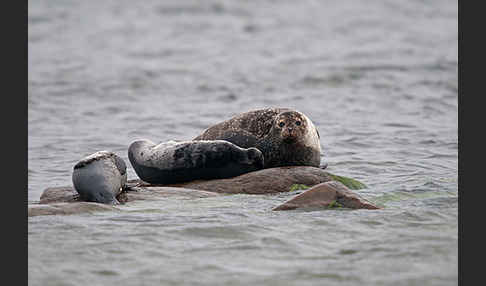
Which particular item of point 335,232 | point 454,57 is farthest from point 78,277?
point 454,57

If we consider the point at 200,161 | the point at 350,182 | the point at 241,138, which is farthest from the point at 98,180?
the point at 350,182

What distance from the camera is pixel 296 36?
2373cm

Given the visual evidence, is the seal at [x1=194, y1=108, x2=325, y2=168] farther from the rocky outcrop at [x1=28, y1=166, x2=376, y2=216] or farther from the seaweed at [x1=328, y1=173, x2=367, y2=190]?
the seaweed at [x1=328, y1=173, x2=367, y2=190]

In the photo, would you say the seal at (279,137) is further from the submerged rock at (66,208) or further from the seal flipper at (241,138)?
the submerged rock at (66,208)

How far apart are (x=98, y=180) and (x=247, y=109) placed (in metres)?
7.77

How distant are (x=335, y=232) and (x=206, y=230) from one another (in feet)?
3.24

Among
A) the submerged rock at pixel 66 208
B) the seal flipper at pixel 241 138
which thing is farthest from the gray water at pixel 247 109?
the seal flipper at pixel 241 138

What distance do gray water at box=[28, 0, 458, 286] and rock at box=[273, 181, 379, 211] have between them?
0.16 m

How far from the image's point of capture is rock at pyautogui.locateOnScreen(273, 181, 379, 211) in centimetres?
675

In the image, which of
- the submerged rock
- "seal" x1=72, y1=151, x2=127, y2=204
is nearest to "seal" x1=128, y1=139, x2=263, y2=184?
"seal" x1=72, y1=151, x2=127, y2=204

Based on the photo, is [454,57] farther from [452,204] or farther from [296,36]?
[452,204]

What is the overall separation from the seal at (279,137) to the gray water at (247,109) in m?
0.78

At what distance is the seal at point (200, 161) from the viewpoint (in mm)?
8117

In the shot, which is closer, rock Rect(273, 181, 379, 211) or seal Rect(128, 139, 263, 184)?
rock Rect(273, 181, 379, 211)
